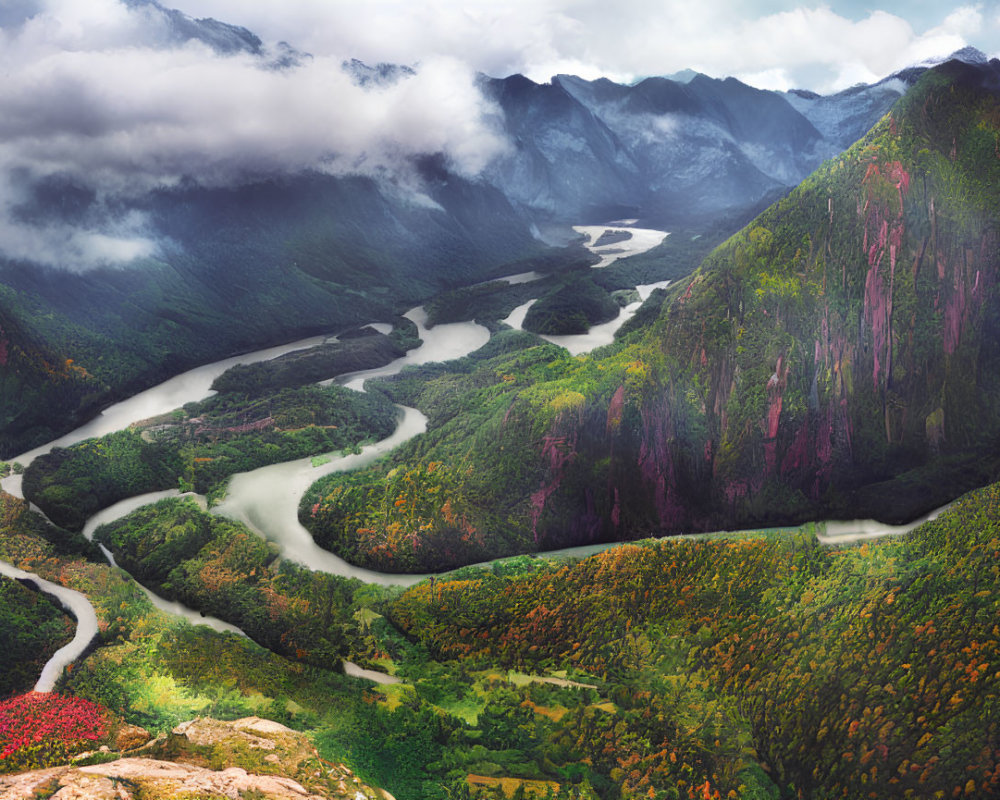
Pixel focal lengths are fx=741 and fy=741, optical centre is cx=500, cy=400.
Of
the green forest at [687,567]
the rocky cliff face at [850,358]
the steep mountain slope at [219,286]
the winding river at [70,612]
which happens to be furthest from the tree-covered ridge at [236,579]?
the steep mountain slope at [219,286]

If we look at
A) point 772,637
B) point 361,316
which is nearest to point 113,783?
point 772,637

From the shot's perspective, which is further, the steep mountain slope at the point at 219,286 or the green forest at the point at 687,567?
the steep mountain slope at the point at 219,286

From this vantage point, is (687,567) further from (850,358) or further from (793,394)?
(850,358)

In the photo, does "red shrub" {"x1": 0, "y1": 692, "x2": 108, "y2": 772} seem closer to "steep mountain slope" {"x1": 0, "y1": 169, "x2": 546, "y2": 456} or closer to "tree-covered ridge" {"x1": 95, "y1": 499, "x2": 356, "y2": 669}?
"tree-covered ridge" {"x1": 95, "y1": 499, "x2": 356, "y2": 669}

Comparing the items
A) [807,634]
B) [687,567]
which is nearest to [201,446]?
[687,567]

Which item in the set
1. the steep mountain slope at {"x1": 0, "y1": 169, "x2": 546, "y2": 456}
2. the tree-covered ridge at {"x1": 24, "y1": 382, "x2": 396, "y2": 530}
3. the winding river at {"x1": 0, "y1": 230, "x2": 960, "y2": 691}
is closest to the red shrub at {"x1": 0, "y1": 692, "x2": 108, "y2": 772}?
the winding river at {"x1": 0, "y1": 230, "x2": 960, "y2": 691}

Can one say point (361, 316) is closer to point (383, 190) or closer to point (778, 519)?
point (383, 190)

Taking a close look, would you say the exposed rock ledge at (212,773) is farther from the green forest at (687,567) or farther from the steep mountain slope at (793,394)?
the steep mountain slope at (793,394)
